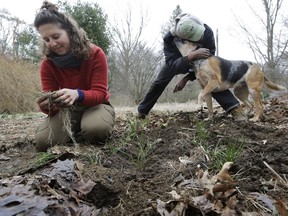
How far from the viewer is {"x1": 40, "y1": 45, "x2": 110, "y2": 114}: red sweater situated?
3758 millimetres

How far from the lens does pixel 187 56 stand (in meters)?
4.45

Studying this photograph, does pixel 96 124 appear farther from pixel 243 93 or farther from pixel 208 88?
pixel 243 93

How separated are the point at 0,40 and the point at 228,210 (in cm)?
2501

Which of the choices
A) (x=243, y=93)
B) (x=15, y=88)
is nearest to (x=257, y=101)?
(x=243, y=93)

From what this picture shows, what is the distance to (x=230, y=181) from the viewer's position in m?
1.89

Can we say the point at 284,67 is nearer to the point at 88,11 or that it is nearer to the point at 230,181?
the point at 88,11

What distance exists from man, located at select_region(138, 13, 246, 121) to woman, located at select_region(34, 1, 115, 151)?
4.07 ft

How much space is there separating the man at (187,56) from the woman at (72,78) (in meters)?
1.24

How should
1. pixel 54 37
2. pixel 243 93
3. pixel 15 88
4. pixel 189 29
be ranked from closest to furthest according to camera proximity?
1. pixel 54 37
2. pixel 189 29
3. pixel 243 93
4. pixel 15 88

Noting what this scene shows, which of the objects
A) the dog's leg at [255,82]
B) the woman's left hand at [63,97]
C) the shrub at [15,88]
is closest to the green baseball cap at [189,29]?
the dog's leg at [255,82]

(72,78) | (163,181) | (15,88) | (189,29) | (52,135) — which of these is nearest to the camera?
(163,181)

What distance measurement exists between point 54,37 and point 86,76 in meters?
0.63

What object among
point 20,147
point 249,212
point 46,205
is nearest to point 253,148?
point 249,212

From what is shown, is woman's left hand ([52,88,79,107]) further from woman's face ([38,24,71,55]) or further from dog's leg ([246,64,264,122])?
dog's leg ([246,64,264,122])
